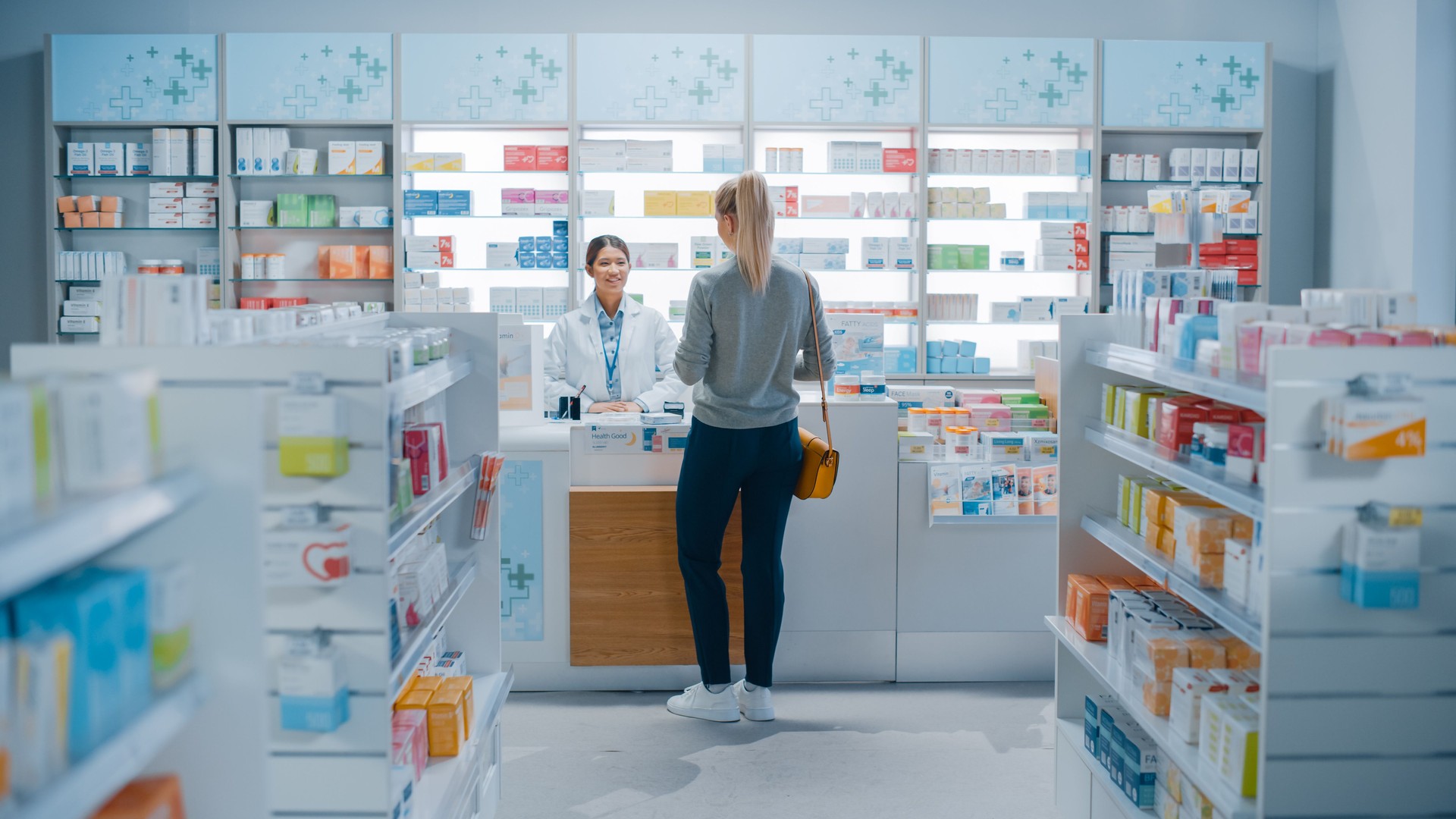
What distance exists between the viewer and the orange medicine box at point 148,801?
135cm

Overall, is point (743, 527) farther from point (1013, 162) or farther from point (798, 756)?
point (1013, 162)

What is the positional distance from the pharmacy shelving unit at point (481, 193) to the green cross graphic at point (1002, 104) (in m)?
2.42

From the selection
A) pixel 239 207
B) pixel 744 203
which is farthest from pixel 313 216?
pixel 744 203

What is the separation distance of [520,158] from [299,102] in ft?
4.10

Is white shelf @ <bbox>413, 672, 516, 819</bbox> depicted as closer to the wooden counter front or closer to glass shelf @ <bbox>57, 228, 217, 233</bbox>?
the wooden counter front

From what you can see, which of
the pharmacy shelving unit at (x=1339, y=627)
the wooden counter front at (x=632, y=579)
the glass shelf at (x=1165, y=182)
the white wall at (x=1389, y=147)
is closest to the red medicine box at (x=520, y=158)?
the wooden counter front at (x=632, y=579)

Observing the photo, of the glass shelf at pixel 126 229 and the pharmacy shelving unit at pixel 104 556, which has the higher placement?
the glass shelf at pixel 126 229

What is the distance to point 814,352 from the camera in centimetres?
380

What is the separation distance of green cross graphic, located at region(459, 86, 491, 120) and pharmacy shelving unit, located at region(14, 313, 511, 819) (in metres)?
3.53

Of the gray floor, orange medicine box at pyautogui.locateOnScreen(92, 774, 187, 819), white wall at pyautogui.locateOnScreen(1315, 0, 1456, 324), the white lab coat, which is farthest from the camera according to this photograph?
white wall at pyautogui.locateOnScreen(1315, 0, 1456, 324)

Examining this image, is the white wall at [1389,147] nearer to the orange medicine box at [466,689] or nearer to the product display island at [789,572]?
the product display island at [789,572]

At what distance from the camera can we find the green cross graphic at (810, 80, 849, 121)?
6.38 metres

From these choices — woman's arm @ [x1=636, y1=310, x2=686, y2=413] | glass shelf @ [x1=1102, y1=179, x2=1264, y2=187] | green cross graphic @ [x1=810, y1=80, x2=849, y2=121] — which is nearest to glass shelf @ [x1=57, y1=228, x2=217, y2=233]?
woman's arm @ [x1=636, y1=310, x2=686, y2=413]

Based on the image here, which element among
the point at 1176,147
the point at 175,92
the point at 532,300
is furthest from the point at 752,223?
the point at 175,92
